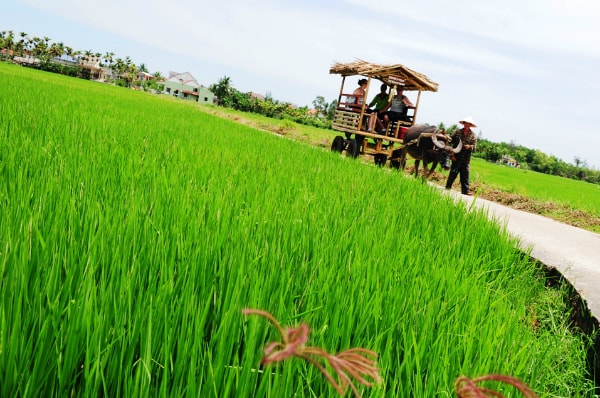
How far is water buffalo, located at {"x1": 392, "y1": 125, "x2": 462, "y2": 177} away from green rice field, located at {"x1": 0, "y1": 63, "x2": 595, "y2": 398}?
4731 mm

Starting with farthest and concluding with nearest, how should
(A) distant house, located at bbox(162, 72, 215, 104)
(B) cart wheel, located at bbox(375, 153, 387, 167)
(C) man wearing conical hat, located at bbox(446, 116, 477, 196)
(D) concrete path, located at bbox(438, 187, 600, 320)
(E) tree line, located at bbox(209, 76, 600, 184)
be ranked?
(A) distant house, located at bbox(162, 72, 215, 104) → (E) tree line, located at bbox(209, 76, 600, 184) → (B) cart wheel, located at bbox(375, 153, 387, 167) → (C) man wearing conical hat, located at bbox(446, 116, 477, 196) → (D) concrete path, located at bbox(438, 187, 600, 320)

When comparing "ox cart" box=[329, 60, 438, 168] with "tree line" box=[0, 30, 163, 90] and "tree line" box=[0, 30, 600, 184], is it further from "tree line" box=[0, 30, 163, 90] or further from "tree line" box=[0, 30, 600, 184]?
"tree line" box=[0, 30, 163, 90]

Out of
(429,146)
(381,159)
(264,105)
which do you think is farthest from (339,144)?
(264,105)

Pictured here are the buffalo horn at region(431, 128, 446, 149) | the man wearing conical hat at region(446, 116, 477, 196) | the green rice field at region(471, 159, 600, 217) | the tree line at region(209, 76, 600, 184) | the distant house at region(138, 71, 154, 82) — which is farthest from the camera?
the distant house at region(138, 71, 154, 82)

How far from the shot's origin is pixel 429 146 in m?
7.57

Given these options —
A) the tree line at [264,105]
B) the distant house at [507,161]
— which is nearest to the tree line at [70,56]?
the tree line at [264,105]

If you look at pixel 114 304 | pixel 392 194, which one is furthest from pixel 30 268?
pixel 392 194

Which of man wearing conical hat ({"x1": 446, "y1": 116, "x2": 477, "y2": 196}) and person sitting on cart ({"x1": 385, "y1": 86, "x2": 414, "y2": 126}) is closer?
man wearing conical hat ({"x1": 446, "y1": 116, "x2": 477, "y2": 196})

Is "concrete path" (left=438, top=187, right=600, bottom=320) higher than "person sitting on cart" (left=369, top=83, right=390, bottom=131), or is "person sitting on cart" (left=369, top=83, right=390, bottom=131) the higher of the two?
"person sitting on cart" (left=369, top=83, right=390, bottom=131)

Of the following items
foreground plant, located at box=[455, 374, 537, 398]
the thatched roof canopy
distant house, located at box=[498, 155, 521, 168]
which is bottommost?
foreground plant, located at box=[455, 374, 537, 398]

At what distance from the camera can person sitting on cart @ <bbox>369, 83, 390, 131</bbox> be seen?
8.90m

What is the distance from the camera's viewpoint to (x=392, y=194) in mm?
3807

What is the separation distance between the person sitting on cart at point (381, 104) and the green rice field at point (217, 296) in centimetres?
644

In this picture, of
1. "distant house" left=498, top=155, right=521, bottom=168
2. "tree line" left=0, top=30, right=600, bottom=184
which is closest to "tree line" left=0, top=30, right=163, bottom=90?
"tree line" left=0, top=30, right=600, bottom=184
